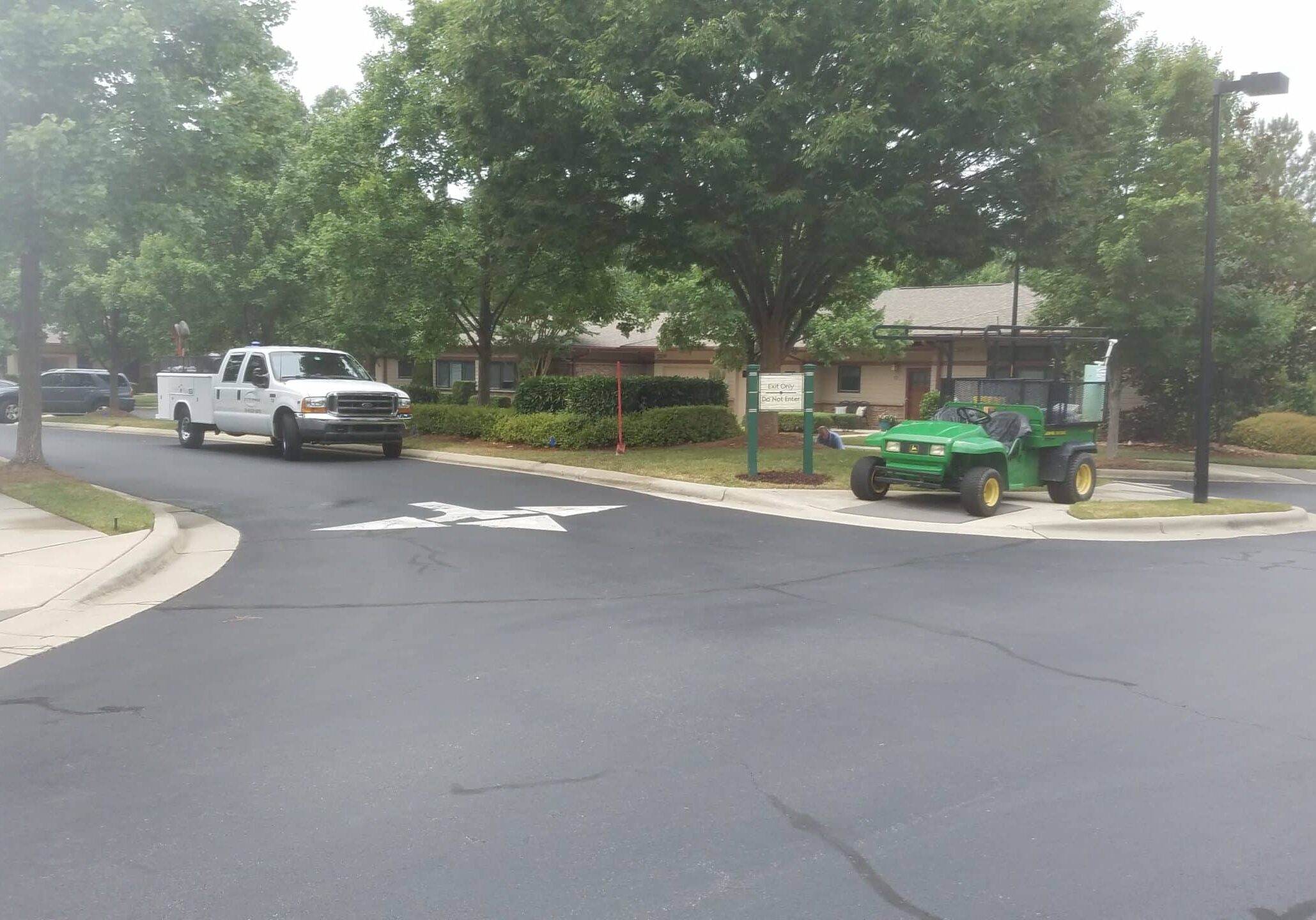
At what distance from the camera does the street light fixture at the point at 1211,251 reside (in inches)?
503

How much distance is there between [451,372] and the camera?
43.2 meters

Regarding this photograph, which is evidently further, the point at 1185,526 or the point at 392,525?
the point at 1185,526

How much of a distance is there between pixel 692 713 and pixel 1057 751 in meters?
1.87

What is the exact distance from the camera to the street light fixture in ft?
42.0

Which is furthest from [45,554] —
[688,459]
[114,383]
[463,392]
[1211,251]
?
[114,383]

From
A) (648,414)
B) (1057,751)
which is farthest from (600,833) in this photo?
(648,414)

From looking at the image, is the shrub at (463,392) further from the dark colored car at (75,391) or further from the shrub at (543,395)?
the dark colored car at (75,391)

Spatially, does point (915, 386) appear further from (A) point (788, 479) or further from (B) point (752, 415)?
(B) point (752, 415)

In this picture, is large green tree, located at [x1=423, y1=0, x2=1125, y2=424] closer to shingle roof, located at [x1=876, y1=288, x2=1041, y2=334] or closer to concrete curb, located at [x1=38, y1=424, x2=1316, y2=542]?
concrete curb, located at [x1=38, y1=424, x2=1316, y2=542]

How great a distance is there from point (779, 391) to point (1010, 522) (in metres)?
4.57

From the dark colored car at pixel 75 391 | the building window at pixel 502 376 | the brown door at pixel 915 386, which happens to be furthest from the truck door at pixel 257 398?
the brown door at pixel 915 386

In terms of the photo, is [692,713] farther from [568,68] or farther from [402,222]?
[402,222]

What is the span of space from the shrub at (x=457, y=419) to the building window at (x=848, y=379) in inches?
721

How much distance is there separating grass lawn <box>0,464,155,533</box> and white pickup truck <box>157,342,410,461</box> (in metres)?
4.96
